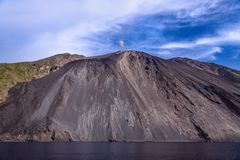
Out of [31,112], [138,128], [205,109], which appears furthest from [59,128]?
[205,109]

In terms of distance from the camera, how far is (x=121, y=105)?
147m

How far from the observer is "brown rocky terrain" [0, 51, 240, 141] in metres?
137

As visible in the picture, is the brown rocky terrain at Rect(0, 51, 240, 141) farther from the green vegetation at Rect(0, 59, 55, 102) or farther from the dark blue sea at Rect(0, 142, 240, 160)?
the dark blue sea at Rect(0, 142, 240, 160)

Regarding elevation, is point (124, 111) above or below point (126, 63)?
below

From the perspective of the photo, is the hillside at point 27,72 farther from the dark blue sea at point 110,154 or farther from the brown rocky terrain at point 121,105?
the dark blue sea at point 110,154

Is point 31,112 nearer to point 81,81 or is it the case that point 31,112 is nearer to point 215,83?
point 81,81

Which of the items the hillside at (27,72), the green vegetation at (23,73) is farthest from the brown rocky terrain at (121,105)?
the hillside at (27,72)

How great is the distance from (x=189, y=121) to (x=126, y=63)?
118 ft

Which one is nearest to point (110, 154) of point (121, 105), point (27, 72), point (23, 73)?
point (121, 105)

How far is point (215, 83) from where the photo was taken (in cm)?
19062

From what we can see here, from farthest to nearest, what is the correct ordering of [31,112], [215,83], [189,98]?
1. [215,83]
2. [189,98]
3. [31,112]

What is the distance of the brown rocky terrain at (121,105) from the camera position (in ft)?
450

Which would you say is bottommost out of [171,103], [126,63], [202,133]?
[202,133]

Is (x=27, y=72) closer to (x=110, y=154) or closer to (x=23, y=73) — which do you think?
(x=23, y=73)
